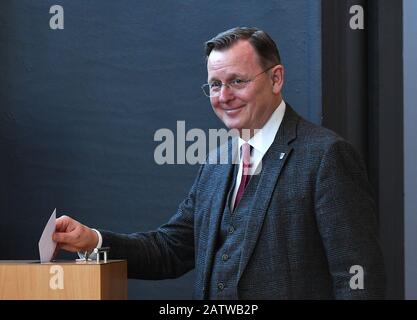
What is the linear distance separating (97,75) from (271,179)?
1.37 meters

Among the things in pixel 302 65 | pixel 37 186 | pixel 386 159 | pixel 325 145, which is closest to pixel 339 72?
pixel 302 65

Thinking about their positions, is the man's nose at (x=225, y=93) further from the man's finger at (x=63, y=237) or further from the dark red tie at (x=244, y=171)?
the man's finger at (x=63, y=237)

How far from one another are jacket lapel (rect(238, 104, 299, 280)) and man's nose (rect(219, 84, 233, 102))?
188mm

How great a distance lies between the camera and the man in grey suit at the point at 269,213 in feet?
8.38

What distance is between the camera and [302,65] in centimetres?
353

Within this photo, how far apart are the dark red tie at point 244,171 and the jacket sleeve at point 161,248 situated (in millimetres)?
272

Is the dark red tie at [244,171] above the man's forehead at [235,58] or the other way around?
the other way around

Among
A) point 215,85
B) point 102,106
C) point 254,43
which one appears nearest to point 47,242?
point 215,85

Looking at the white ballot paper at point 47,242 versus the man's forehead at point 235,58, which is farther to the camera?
the man's forehead at point 235,58

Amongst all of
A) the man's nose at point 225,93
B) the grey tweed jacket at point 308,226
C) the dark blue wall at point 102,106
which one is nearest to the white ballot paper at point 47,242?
the grey tweed jacket at point 308,226

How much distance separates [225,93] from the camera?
9.05 ft

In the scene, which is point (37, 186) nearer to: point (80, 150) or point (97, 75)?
point (80, 150)

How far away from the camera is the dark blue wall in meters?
3.68

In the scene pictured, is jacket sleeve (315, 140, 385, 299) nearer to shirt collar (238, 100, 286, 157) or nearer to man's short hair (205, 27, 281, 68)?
shirt collar (238, 100, 286, 157)
